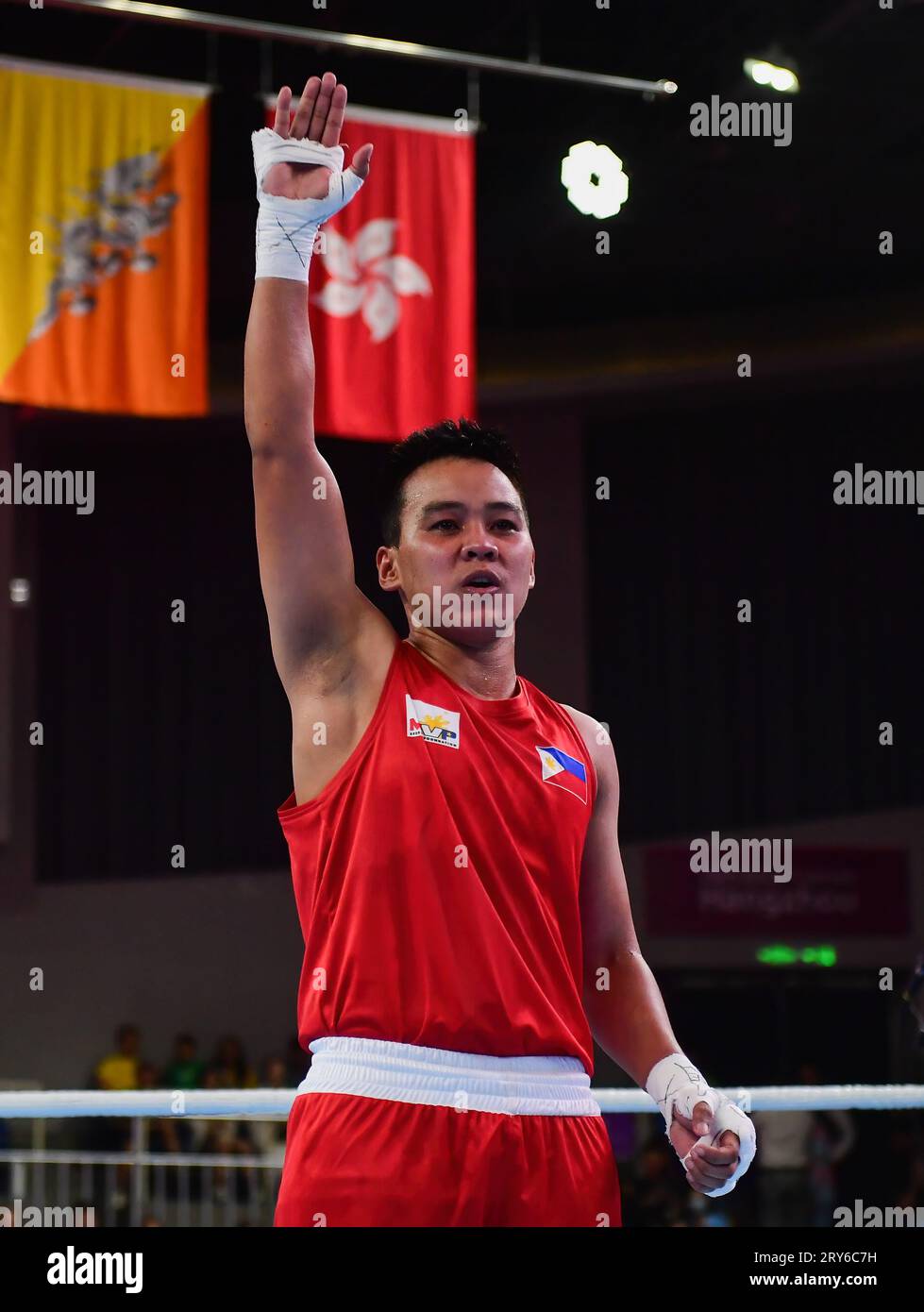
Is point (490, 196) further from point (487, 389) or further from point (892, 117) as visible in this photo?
point (892, 117)

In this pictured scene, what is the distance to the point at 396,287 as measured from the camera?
20.0ft

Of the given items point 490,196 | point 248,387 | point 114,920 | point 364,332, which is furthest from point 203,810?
point 248,387

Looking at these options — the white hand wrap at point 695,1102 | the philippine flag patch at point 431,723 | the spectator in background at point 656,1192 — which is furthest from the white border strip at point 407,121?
the spectator in background at point 656,1192

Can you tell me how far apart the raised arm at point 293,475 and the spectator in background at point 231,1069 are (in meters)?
7.72

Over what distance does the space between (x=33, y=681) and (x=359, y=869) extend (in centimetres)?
905

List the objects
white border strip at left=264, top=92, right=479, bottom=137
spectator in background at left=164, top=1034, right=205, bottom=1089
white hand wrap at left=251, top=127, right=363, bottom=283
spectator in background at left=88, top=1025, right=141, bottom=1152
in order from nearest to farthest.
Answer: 1. white hand wrap at left=251, top=127, right=363, bottom=283
2. white border strip at left=264, top=92, right=479, bottom=137
3. spectator in background at left=88, top=1025, right=141, bottom=1152
4. spectator in background at left=164, top=1034, right=205, bottom=1089

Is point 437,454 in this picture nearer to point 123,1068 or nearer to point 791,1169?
point 791,1169

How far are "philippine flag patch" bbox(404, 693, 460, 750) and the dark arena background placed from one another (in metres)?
7.67

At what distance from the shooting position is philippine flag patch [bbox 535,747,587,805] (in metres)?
2.41

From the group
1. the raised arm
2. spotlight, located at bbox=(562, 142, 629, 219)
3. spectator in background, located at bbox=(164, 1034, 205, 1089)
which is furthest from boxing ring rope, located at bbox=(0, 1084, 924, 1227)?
spotlight, located at bbox=(562, 142, 629, 219)

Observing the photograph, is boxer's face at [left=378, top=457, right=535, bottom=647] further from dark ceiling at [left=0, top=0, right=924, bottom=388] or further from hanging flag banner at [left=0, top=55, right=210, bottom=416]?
dark ceiling at [left=0, top=0, right=924, bottom=388]

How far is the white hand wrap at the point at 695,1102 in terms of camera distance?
2248mm

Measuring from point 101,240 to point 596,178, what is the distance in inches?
98.8

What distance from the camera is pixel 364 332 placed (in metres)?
6.16
